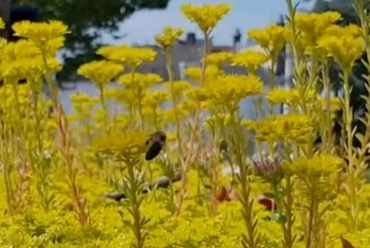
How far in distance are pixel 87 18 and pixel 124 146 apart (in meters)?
7.78

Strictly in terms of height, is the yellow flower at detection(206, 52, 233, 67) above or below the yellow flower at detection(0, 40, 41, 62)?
below

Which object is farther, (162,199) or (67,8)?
(67,8)

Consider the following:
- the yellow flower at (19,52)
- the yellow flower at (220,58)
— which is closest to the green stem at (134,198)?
the yellow flower at (19,52)

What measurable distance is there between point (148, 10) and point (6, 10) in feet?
21.6

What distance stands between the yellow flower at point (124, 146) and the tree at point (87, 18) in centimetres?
731

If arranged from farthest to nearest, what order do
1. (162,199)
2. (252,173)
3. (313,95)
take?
(162,199) → (313,95) → (252,173)

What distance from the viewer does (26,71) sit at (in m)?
1.45

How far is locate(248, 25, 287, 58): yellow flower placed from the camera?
1.52 meters

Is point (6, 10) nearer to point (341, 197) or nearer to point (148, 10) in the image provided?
point (341, 197)

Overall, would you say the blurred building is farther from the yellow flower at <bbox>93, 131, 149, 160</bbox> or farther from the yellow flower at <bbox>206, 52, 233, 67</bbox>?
the yellow flower at <bbox>93, 131, 149, 160</bbox>

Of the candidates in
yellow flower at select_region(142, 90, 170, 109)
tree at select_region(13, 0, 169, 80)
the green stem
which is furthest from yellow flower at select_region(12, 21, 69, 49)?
tree at select_region(13, 0, 169, 80)

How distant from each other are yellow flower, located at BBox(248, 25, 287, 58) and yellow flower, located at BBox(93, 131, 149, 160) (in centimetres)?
55

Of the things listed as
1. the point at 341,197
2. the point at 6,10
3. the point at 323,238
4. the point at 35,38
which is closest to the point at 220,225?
the point at 323,238

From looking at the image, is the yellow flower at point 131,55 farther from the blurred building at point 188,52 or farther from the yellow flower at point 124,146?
the yellow flower at point 124,146
